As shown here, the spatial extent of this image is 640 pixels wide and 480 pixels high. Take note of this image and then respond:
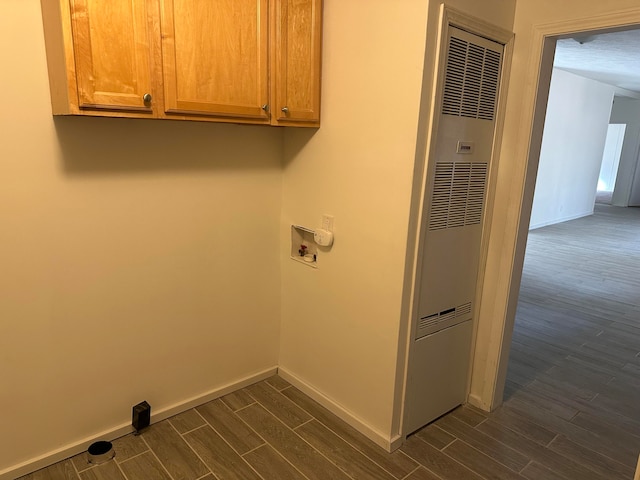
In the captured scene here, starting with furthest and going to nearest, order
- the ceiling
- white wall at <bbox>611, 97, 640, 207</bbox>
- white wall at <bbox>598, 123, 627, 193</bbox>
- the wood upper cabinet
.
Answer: white wall at <bbox>598, 123, 627, 193</bbox> < white wall at <bbox>611, 97, 640, 207</bbox> < the ceiling < the wood upper cabinet

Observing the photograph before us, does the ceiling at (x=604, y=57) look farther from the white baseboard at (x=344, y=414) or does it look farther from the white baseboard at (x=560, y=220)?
the white baseboard at (x=344, y=414)

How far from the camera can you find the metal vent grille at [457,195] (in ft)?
7.02

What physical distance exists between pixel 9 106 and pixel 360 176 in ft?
4.87

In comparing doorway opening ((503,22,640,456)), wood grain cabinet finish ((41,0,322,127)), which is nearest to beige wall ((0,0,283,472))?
wood grain cabinet finish ((41,0,322,127))

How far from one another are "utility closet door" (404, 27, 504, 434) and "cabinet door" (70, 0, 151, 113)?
1233 mm

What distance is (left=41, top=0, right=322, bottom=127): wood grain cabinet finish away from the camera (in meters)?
1.63

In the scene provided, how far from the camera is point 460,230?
231cm

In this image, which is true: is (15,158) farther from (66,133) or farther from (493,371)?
(493,371)

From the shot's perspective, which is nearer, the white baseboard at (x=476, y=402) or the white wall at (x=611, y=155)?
the white baseboard at (x=476, y=402)

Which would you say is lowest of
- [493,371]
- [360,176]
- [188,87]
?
[493,371]

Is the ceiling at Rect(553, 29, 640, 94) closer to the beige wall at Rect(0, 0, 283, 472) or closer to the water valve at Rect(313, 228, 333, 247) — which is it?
the water valve at Rect(313, 228, 333, 247)

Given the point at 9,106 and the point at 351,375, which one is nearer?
the point at 9,106

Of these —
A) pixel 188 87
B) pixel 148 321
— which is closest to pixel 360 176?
pixel 188 87

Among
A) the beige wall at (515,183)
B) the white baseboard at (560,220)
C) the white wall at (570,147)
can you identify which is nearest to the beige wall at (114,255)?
the beige wall at (515,183)
